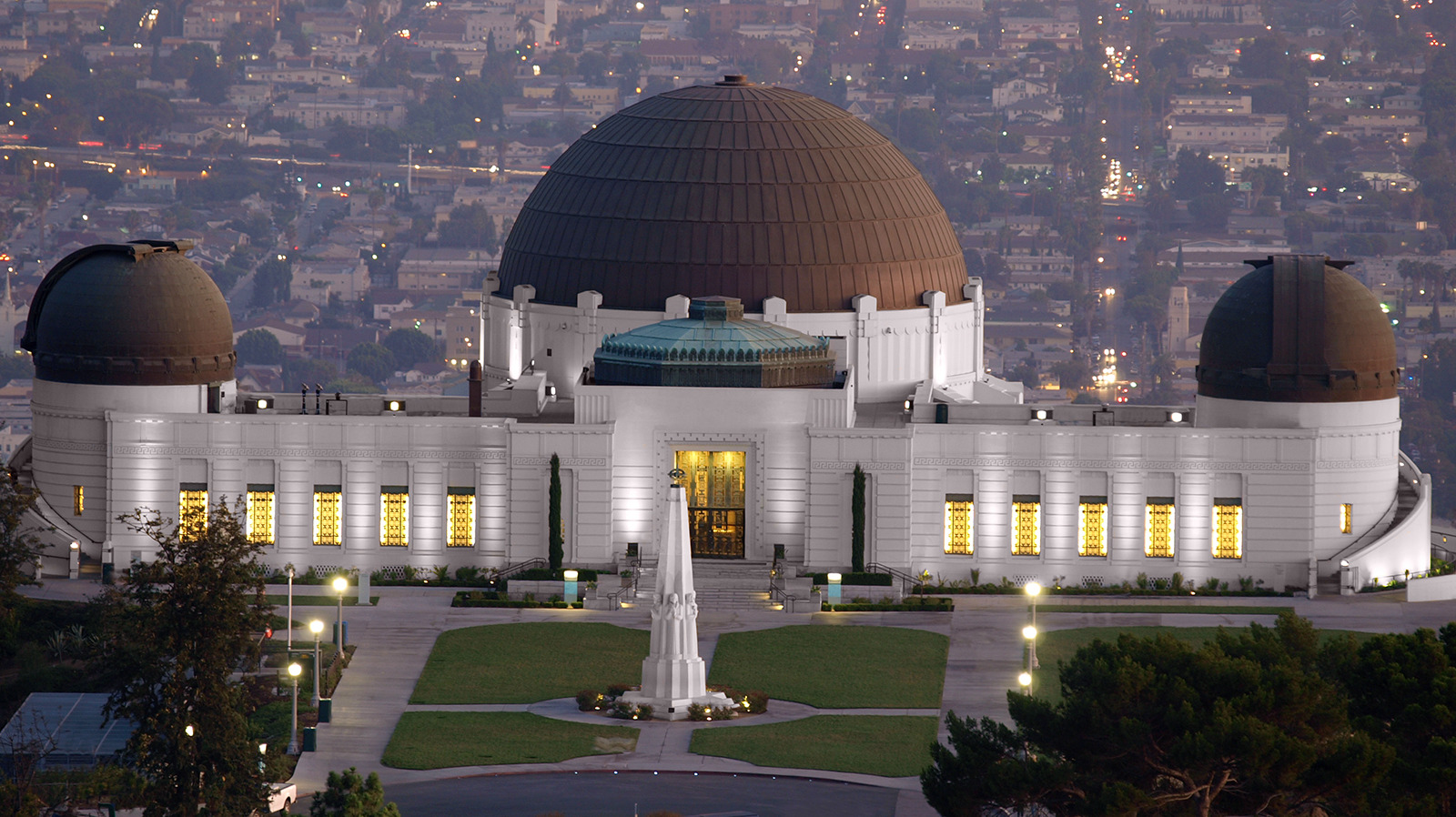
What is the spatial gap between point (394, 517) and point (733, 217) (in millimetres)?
18616

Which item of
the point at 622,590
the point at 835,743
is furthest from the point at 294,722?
the point at 622,590

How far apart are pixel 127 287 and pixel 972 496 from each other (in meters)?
30.2

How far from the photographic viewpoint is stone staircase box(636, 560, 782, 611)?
91688 mm

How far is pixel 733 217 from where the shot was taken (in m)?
106

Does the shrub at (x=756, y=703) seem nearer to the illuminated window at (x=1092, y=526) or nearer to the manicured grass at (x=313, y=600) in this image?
the manicured grass at (x=313, y=600)

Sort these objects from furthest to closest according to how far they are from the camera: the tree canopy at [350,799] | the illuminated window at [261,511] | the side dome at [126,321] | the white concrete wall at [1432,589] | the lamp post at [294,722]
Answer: the side dome at [126,321] < the illuminated window at [261,511] < the white concrete wall at [1432,589] < the lamp post at [294,722] < the tree canopy at [350,799]

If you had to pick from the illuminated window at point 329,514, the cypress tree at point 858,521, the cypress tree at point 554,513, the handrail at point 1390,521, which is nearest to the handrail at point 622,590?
the cypress tree at point 554,513

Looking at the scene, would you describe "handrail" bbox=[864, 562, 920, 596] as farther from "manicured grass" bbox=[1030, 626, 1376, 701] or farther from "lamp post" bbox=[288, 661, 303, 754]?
"lamp post" bbox=[288, 661, 303, 754]

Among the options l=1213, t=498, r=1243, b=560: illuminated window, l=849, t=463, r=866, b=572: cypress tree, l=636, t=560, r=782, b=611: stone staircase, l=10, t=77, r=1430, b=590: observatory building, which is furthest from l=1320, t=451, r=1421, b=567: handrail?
l=636, t=560, r=782, b=611: stone staircase

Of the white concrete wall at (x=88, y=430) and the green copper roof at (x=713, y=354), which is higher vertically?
the green copper roof at (x=713, y=354)

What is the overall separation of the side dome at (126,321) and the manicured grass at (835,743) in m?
31.1

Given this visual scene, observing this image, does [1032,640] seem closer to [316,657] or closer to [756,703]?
[756,703]

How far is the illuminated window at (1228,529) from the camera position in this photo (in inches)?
3767

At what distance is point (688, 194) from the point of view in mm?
106125
